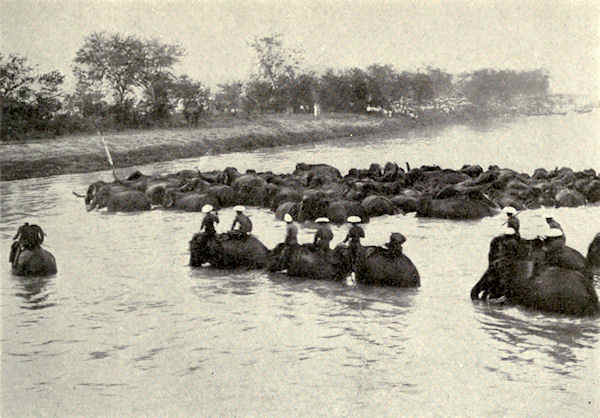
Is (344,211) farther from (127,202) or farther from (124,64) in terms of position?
(124,64)

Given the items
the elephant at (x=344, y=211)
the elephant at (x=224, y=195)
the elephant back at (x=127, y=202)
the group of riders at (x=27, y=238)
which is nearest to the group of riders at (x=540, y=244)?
the elephant at (x=344, y=211)

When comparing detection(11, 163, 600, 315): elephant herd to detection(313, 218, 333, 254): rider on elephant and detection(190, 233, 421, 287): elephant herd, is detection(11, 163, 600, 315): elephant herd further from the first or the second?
detection(313, 218, 333, 254): rider on elephant

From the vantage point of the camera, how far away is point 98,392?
8.30 meters

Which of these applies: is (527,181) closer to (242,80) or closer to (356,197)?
(356,197)

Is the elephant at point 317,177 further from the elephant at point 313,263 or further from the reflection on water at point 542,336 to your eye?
the reflection on water at point 542,336

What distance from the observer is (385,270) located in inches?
487

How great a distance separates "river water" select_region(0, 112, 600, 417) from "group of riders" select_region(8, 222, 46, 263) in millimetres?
547

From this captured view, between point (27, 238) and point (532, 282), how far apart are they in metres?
9.16

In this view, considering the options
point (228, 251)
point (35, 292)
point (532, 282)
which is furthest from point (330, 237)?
point (35, 292)

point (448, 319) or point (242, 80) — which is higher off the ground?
point (242, 80)

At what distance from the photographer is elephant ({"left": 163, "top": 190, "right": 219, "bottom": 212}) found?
862 inches

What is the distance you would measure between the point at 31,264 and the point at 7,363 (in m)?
4.77

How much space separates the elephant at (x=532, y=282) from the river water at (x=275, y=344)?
24 centimetres

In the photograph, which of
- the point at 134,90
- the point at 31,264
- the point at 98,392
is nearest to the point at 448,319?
the point at 98,392
